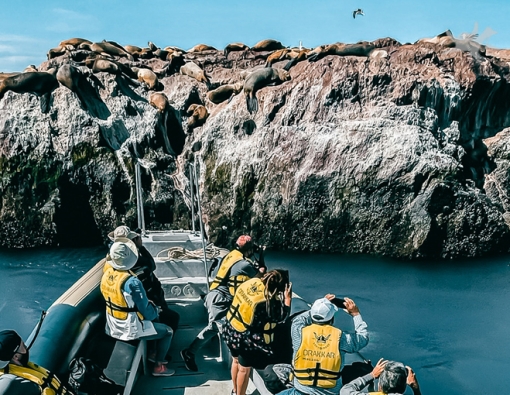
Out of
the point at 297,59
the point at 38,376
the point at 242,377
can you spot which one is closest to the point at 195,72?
the point at 297,59

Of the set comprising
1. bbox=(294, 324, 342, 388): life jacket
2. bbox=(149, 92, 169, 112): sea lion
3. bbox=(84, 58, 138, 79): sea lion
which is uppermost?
bbox=(84, 58, 138, 79): sea lion

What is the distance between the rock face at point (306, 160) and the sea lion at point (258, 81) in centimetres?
31

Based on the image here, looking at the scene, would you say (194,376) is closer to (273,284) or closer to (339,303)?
(273,284)

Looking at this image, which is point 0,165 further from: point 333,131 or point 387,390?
point 387,390

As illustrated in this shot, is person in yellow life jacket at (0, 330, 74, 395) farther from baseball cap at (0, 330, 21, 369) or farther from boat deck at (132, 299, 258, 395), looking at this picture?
boat deck at (132, 299, 258, 395)

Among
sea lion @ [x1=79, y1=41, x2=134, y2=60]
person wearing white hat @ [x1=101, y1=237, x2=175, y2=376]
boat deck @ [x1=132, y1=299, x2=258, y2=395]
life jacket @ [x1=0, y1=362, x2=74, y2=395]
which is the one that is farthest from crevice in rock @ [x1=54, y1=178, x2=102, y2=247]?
life jacket @ [x1=0, y1=362, x2=74, y2=395]

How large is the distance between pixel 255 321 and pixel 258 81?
65.8 ft

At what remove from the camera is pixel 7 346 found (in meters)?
3.35

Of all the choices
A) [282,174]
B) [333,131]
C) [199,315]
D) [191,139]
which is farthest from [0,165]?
[199,315]

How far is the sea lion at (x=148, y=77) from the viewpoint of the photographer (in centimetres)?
2688

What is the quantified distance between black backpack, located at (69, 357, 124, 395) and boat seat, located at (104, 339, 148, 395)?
0.42m

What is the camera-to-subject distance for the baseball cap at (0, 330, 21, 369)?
3336mm

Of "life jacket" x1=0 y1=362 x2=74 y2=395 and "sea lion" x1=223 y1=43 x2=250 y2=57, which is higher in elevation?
"sea lion" x1=223 y1=43 x2=250 y2=57

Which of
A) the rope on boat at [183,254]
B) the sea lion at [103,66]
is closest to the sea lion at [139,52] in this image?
the sea lion at [103,66]
